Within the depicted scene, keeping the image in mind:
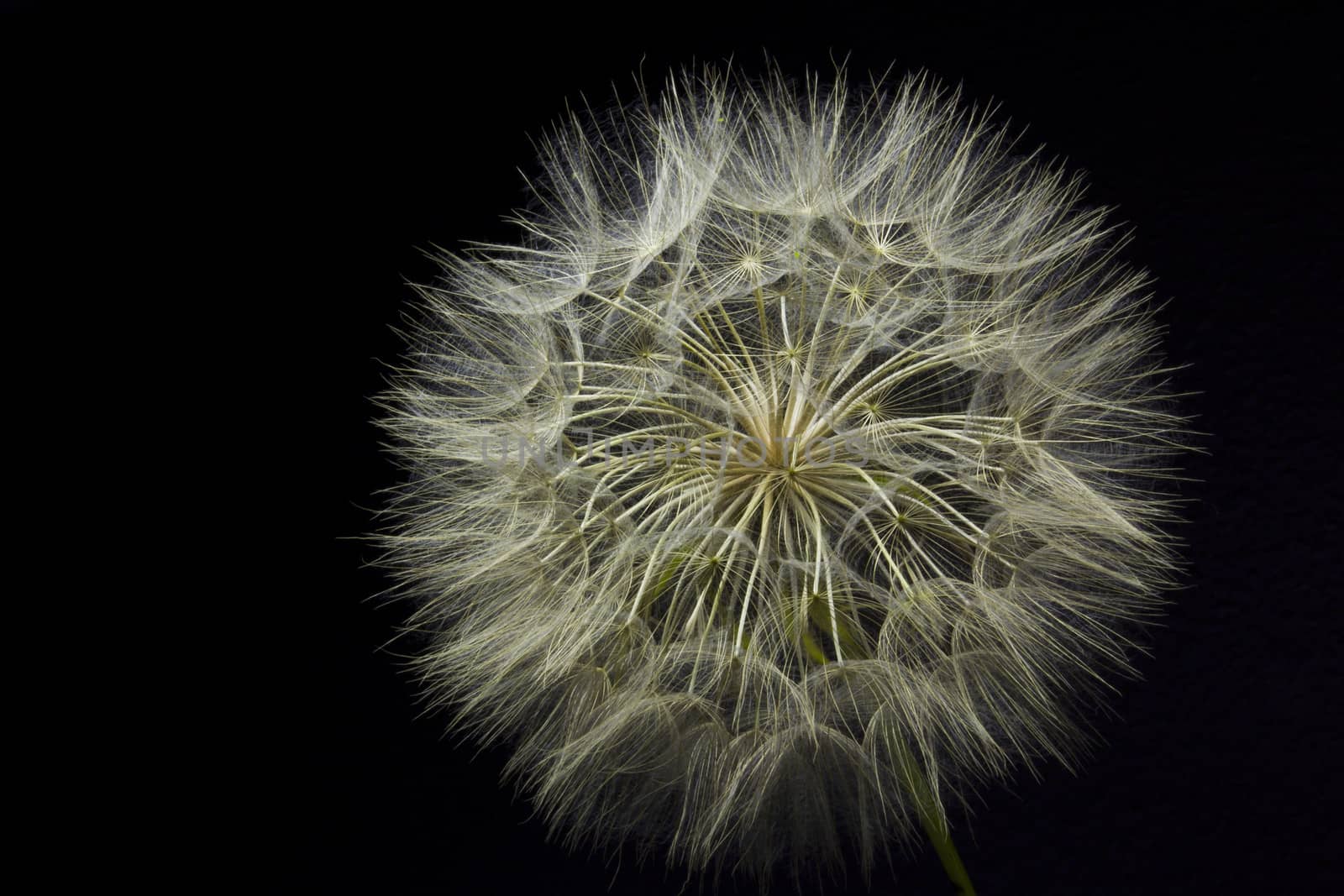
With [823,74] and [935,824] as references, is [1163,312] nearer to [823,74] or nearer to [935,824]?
[823,74]

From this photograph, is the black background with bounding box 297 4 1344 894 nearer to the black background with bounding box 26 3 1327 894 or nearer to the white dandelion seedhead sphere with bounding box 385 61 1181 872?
the black background with bounding box 26 3 1327 894

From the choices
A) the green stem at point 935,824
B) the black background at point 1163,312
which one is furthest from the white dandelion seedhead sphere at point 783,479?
the black background at point 1163,312

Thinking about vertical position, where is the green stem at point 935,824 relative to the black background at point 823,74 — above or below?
below

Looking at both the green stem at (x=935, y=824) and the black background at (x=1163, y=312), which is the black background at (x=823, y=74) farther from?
the green stem at (x=935, y=824)

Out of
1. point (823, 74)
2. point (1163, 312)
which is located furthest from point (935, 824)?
point (823, 74)

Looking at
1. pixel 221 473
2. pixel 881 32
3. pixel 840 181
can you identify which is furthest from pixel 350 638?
pixel 881 32
